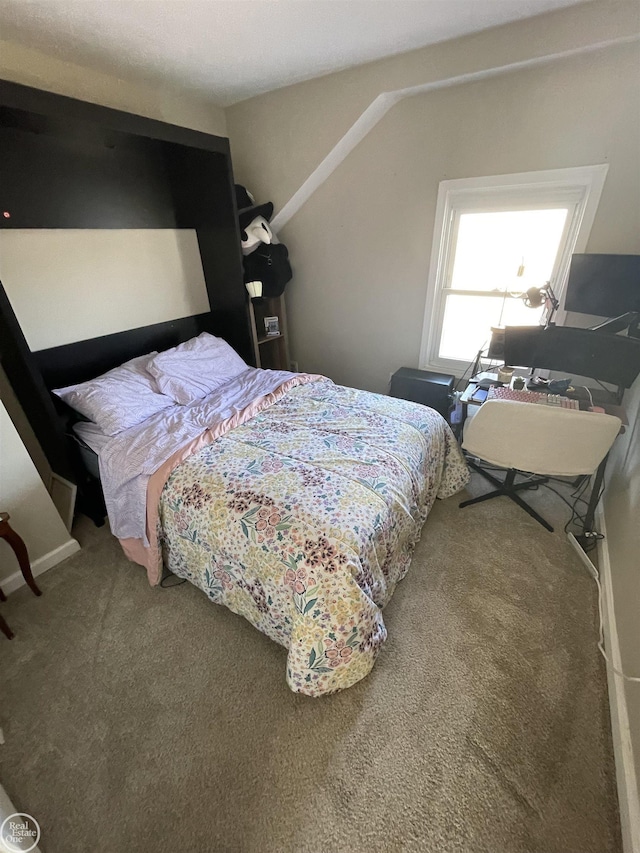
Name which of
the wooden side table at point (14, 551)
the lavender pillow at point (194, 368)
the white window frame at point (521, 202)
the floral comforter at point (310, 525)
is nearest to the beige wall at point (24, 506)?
the wooden side table at point (14, 551)

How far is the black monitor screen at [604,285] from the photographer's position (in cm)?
184

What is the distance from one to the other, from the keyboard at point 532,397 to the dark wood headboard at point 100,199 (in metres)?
1.93

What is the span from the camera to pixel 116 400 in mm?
1983

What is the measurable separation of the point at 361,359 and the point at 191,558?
2305mm

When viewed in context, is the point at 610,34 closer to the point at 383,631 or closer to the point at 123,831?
the point at 383,631

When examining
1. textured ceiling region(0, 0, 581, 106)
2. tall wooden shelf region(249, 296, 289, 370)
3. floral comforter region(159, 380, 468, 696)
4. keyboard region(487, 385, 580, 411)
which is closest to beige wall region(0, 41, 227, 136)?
textured ceiling region(0, 0, 581, 106)

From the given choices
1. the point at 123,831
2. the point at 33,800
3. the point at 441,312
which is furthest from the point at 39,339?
the point at 441,312

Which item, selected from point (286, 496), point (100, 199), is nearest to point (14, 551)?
point (286, 496)

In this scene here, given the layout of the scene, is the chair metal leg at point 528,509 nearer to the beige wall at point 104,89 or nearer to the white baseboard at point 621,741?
the white baseboard at point 621,741

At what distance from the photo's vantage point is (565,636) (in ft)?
4.95

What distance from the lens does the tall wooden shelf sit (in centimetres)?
304

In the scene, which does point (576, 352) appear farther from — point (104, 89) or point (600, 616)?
→ point (104, 89)

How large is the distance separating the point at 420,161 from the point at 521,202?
0.73 metres

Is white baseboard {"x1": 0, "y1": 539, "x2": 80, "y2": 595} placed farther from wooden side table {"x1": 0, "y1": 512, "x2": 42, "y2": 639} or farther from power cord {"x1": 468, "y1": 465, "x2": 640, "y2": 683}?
power cord {"x1": 468, "y1": 465, "x2": 640, "y2": 683}
